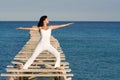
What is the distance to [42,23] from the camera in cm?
1730

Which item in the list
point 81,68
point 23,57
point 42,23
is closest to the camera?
point 42,23

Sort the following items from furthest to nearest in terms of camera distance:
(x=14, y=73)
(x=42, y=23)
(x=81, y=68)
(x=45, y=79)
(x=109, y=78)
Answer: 1. (x=81, y=68)
2. (x=109, y=78)
3. (x=45, y=79)
4. (x=14, y=73)
5. (x=42, y=23)

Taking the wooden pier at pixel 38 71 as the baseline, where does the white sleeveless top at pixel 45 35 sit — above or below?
above

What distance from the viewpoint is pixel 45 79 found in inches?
833

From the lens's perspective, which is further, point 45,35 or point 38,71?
point 38,71

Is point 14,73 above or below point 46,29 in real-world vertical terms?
below

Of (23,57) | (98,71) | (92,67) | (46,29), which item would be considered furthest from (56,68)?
(92,67)

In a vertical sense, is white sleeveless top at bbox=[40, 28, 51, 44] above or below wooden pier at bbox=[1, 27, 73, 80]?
above

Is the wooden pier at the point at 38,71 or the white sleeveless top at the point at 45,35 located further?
the wooden pier at the point at 38,71

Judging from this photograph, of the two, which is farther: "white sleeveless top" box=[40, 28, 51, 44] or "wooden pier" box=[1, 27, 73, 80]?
"wooden pier" box=[1, 27, 73, 80]

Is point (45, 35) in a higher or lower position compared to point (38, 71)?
higher

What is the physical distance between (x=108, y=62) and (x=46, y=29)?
37.5m

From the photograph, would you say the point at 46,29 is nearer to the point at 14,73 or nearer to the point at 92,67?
the point at 14,73

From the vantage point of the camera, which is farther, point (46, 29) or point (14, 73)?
point (14, 73)
